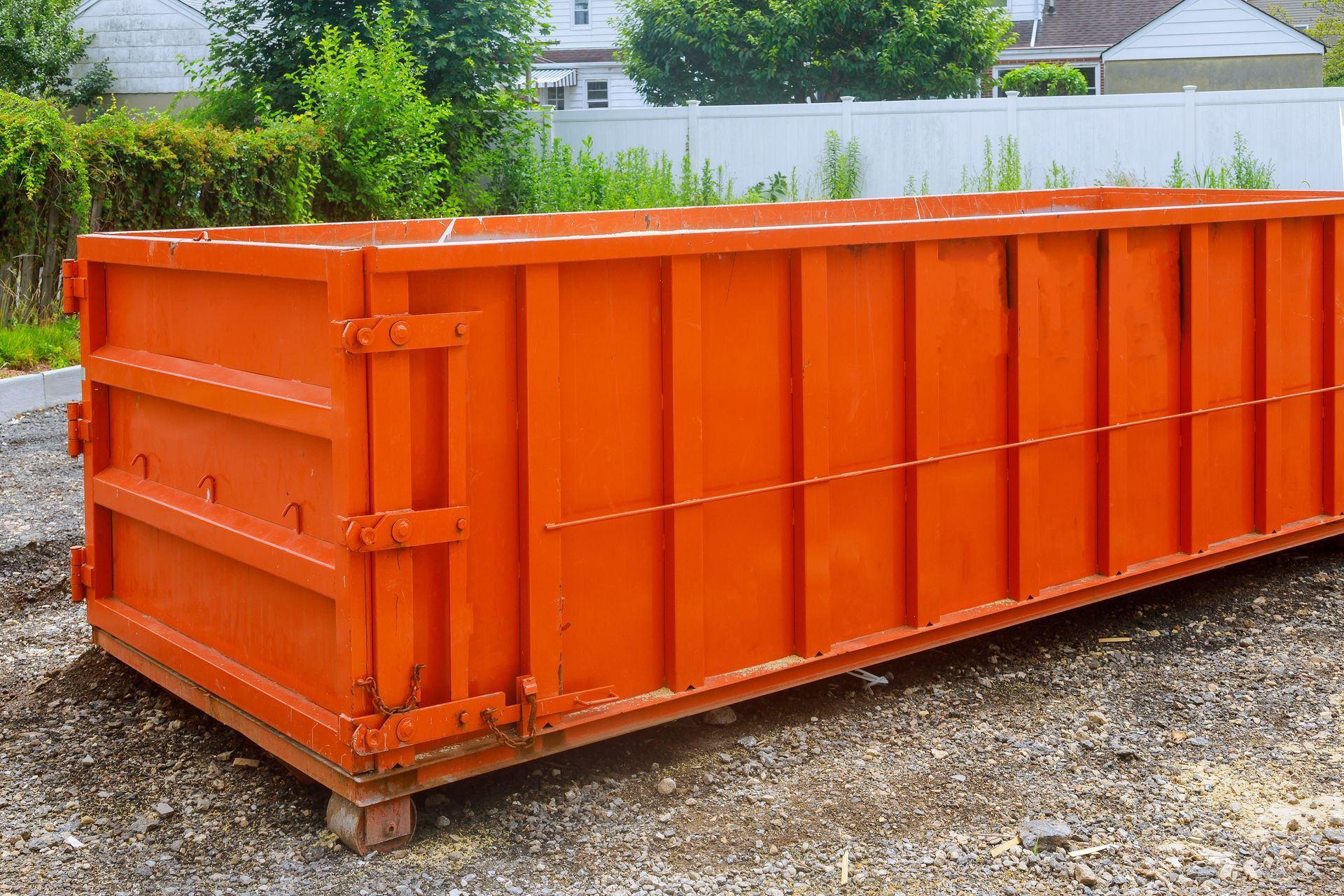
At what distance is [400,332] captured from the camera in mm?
3633

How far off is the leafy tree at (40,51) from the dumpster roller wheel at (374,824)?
2962 cm

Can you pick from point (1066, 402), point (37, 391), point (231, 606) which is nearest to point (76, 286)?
point (231, 606)

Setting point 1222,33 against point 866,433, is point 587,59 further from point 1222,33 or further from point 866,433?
point 866,433

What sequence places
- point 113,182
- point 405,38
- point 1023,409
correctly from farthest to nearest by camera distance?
point 405,38
point 113,182
point 1023,409

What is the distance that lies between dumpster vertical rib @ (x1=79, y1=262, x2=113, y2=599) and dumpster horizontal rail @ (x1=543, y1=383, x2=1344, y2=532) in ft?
6.32

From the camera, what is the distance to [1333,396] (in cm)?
649

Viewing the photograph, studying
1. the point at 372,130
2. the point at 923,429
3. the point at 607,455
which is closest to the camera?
the point at 607,455

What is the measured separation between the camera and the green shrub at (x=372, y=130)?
1614cm

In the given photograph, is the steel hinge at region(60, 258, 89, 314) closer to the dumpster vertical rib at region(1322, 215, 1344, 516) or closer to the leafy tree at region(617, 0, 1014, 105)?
the dumpster vertical rib at region(1322, 215, 1344, 516)

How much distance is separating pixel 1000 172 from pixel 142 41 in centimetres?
1970

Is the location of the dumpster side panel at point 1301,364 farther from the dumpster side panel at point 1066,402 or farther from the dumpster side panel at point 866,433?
the dumpster side panel at point 866,433

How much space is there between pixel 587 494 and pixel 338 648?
863mm

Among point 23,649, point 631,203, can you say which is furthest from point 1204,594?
point 631,203

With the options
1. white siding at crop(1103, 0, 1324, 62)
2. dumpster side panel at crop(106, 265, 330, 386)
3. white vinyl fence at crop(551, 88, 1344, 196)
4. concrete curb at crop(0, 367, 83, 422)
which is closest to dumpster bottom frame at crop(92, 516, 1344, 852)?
dumpster side panel at crop(106, 265, 330, 386)
